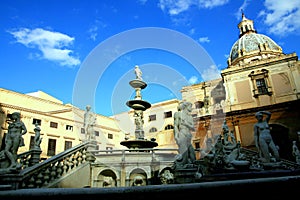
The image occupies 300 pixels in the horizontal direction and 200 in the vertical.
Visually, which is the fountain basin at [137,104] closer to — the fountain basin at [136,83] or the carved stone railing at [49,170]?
the fountain basin at [136,83]

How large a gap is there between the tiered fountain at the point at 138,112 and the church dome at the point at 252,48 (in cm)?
1863

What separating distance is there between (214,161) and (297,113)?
18.2 m

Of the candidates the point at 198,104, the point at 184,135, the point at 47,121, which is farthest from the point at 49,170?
the point at 198,104

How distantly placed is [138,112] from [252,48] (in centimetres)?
2455

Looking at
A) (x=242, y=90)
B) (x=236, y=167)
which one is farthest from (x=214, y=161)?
(x=242, y=90)

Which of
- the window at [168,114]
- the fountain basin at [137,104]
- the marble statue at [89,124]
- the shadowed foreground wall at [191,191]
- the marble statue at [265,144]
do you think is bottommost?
the shadowed foreground wall at [191,191]

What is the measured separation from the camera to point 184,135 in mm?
7426

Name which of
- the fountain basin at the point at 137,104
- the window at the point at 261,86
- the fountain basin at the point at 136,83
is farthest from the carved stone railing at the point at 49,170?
the window at the point at 261,86

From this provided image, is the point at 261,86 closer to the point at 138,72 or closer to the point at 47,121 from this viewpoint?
the point at 138,72

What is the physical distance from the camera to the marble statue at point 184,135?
7121 mm

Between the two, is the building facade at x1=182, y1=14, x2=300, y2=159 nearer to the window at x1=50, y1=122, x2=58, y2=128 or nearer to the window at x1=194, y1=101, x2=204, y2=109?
the window at x1=194, y1=101, x2=204, y2=109

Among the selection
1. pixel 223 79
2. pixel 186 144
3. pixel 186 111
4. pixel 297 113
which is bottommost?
pixel 186 144

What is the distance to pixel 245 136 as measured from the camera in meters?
22.6

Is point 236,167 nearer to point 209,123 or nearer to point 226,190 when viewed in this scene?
point 226,190
